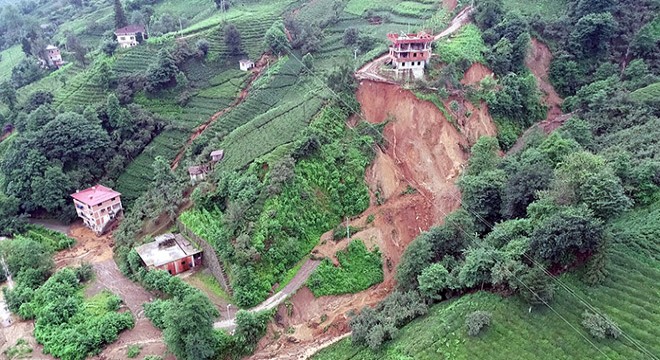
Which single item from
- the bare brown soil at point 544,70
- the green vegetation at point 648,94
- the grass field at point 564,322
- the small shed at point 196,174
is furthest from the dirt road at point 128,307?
the green vegetation at point 648,94

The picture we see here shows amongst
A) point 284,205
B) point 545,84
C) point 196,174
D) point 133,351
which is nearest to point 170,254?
point 196,174

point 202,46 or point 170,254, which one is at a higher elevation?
point 202,46

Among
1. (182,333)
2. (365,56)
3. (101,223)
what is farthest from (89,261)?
(365,56)

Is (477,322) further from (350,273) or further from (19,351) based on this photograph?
(19,351)

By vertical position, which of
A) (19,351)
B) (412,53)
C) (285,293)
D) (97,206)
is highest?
(412,53)

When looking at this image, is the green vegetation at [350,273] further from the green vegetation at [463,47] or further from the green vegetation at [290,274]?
the green vegetation at [463,47]

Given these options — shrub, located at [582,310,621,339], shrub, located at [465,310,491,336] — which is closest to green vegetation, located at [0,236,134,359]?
shrub, located at [465,310,491,336]

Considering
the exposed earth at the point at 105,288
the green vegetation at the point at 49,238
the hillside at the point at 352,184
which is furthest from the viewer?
the green vegetation at the point at 49,238
